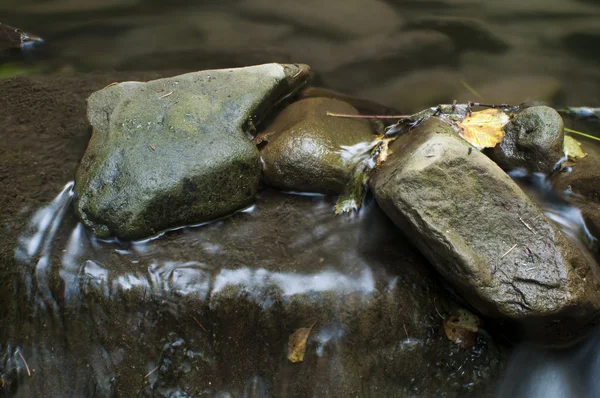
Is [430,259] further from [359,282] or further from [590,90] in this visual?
[590,90]

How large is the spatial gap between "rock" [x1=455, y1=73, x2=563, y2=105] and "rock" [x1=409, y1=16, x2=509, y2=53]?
0.48 m

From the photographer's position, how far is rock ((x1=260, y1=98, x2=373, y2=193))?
317 cm

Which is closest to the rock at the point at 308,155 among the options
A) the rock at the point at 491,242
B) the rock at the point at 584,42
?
the rock at the point at 491,242

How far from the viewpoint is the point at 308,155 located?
3170 mm

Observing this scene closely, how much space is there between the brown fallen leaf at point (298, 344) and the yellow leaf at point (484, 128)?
184 centimetres

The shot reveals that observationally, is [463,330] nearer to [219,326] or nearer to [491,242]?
[491,242]

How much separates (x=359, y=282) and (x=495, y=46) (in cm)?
336

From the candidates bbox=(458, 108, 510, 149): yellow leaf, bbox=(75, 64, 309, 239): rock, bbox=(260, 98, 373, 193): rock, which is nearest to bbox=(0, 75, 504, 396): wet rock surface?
bbox=(75, 64, 309, 239): rock

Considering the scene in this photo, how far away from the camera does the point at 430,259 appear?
2752 millimetres

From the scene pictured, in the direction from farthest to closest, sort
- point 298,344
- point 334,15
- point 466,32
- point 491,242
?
point 334,15, point 466,32, point 298,344, point 491,242

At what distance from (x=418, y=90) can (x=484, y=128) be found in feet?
3.20

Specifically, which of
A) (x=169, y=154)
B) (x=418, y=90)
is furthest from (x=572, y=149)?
(x=169, y=154)

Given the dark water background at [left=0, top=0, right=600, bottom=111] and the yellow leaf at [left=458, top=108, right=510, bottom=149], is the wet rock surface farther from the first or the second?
the dark water background at [left=0, top=0, right=600, bottom=111]

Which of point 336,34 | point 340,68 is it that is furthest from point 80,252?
point 336,34
